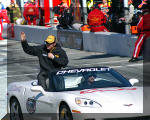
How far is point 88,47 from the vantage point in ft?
83.5

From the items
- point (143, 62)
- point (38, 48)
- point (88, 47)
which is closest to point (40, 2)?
point (88, 47)

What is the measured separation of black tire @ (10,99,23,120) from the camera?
9.68m

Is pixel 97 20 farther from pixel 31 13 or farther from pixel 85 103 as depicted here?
pixel 85 103

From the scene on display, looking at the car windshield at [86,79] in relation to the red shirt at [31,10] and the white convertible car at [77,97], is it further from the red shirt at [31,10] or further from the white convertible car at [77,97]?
the red shirt at [31,10]

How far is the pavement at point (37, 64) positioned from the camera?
1699 cm

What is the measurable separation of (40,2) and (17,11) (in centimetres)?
328

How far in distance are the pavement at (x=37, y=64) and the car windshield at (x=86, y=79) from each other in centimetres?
328

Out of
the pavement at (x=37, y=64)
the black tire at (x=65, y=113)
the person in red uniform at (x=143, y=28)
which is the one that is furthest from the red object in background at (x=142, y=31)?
the black tire at (x=65, y=113)

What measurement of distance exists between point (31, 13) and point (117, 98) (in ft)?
90.0

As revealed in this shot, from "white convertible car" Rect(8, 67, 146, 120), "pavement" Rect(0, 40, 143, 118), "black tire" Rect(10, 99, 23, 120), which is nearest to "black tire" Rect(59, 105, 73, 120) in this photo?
"white convertible car" Rect(8, 67, 146, 120)

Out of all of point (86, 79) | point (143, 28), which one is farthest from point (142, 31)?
point (86, 79)

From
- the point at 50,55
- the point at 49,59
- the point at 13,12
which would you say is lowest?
the point at 13,12

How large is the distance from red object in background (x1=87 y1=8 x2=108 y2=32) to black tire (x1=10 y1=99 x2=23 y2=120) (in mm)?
14050

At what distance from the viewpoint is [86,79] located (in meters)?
9.00
